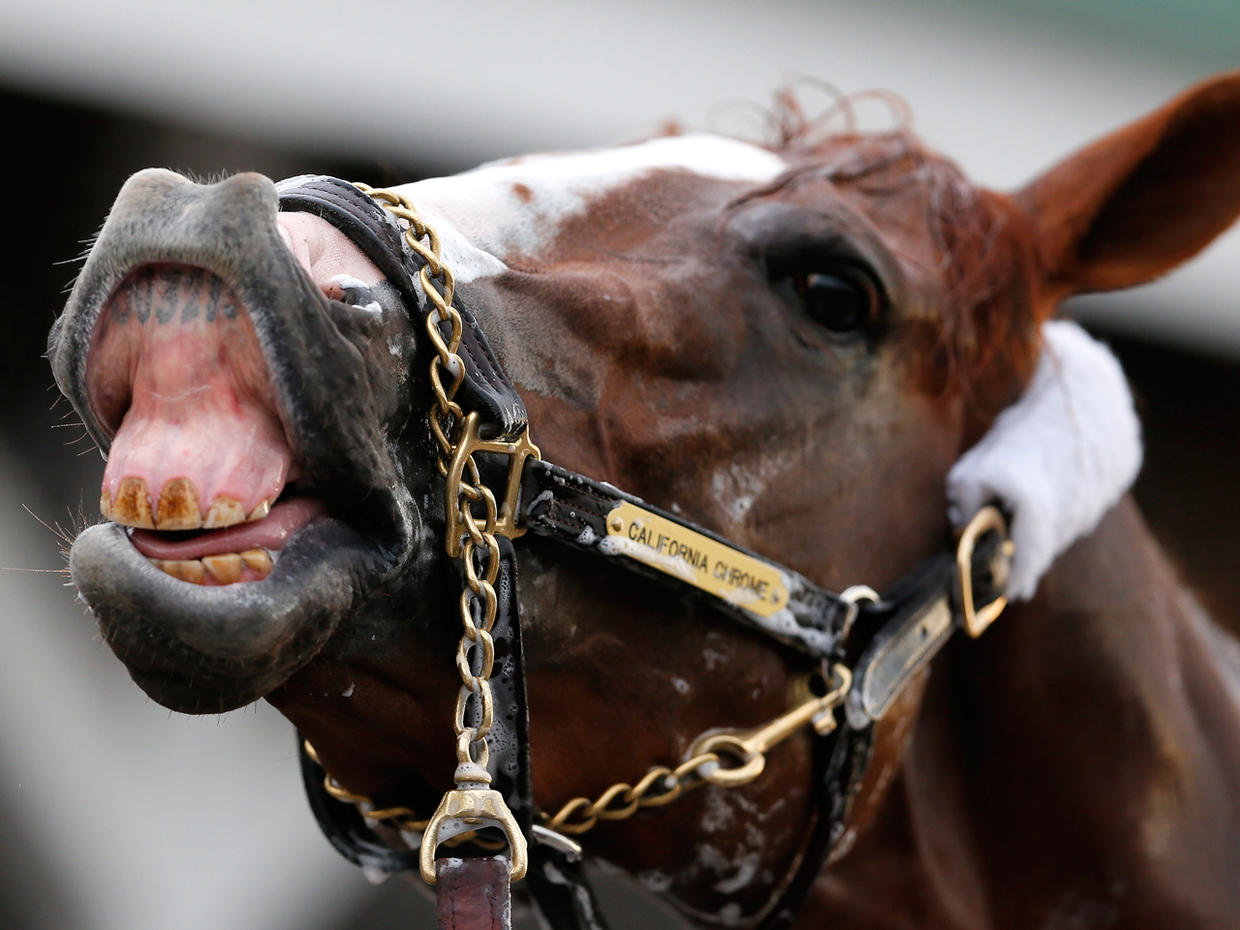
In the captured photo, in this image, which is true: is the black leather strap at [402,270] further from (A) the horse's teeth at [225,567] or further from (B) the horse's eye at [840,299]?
(B) the horse's eye at [840,299]

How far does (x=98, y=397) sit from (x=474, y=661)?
1.56ft

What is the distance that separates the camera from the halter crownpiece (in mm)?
1308

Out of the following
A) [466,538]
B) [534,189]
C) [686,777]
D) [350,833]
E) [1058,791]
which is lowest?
[1058,791]

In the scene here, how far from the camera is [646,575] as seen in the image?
1541mm

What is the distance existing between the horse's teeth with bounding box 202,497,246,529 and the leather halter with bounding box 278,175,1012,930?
0.27 metres

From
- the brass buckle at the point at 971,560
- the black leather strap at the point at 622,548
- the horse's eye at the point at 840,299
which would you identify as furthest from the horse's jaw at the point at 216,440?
the brass buckle at the point at 971,560

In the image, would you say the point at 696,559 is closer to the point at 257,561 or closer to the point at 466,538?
the point at 466,538

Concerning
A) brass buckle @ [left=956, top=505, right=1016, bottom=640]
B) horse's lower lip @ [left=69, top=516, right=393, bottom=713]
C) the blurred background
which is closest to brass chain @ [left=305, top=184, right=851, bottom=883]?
horse's lower lip @ [left=69, top=516, right=393, bottom=713]

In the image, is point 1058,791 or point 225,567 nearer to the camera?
point 225,567

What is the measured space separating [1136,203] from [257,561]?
5.30 feet

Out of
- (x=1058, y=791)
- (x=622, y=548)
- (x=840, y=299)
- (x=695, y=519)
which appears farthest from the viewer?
(x=1058, y=791)

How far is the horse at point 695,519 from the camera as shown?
1188 mm

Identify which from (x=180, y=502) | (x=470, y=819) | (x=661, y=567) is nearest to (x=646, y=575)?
(x=661, y=567)

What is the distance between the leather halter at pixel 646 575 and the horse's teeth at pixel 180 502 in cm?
30
